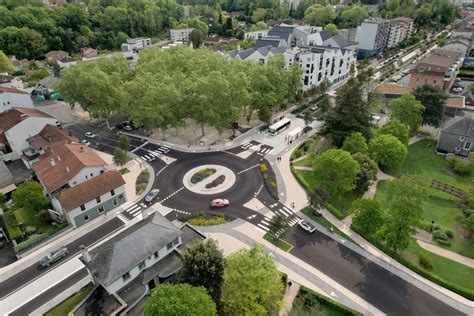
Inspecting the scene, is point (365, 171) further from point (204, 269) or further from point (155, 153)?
point (155, 153)

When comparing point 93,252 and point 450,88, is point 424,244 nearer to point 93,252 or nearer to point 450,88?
point 93,252

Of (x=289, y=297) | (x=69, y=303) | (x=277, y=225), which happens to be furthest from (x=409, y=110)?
(x=69, y=303)

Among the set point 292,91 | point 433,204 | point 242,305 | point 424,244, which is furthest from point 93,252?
point 292,91

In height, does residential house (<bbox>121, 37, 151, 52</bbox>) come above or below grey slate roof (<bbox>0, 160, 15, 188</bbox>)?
above

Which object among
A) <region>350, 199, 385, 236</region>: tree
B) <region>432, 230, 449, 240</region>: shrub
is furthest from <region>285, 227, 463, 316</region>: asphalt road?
<region>432, 230, 449, 240</region>: shrub

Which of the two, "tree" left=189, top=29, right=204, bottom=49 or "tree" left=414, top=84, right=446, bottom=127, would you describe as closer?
"tree" left=414, top=84, right=446, bottom=127

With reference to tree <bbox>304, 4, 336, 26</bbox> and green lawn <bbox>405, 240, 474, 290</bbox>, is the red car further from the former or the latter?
tree <bbox>304, 4, 336, 26</bbox>

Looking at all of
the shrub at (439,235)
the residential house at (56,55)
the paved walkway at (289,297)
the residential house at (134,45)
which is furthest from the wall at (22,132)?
the residential house at (134,45)
